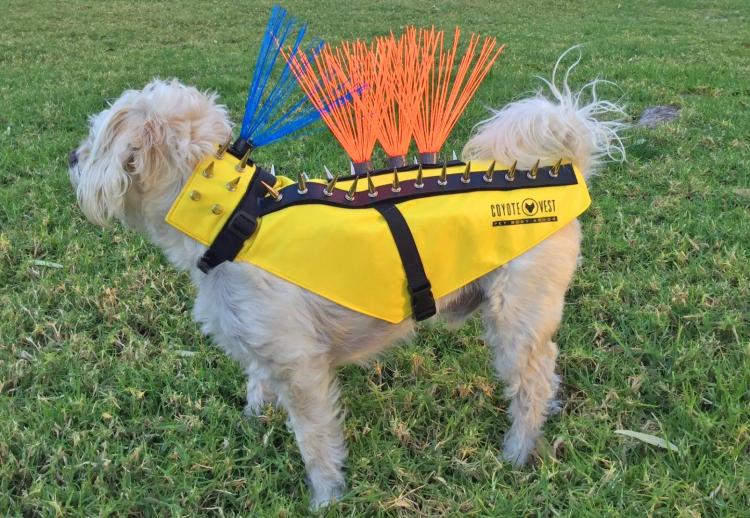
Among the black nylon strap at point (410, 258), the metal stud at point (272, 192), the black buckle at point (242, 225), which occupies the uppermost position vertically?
the metal stud at point (272, 192)

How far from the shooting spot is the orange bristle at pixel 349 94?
269 cm

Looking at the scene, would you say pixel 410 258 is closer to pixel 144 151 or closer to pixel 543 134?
pixel 543 134

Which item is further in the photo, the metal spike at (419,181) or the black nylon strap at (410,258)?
the metal spike at (419,181)

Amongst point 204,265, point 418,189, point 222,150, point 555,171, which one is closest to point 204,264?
point 204,265

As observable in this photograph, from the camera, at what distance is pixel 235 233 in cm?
239

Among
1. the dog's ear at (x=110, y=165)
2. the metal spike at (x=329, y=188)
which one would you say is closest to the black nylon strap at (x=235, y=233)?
the metal spike at (x=329, y=188)

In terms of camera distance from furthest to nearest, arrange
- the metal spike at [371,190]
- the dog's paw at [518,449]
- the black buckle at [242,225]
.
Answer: the dog's paw at [518,449]
the metal spike at [371,190]
the black buckle at [242,225]

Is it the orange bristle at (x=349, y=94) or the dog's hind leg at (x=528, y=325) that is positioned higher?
the orange bristle at (x=349, y=94)

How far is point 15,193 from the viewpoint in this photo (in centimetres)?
505

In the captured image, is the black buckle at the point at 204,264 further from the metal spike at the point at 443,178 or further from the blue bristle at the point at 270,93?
the metal spike at the point at 443,178

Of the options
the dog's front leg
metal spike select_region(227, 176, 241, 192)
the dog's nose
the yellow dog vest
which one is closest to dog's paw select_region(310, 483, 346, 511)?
the dog's front leg

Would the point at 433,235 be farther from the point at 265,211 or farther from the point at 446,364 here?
the point at 446,364

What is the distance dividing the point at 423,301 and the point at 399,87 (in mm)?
1025

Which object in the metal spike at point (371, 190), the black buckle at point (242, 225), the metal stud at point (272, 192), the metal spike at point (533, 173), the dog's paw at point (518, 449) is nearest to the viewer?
the black buckle at point (242, 225)
